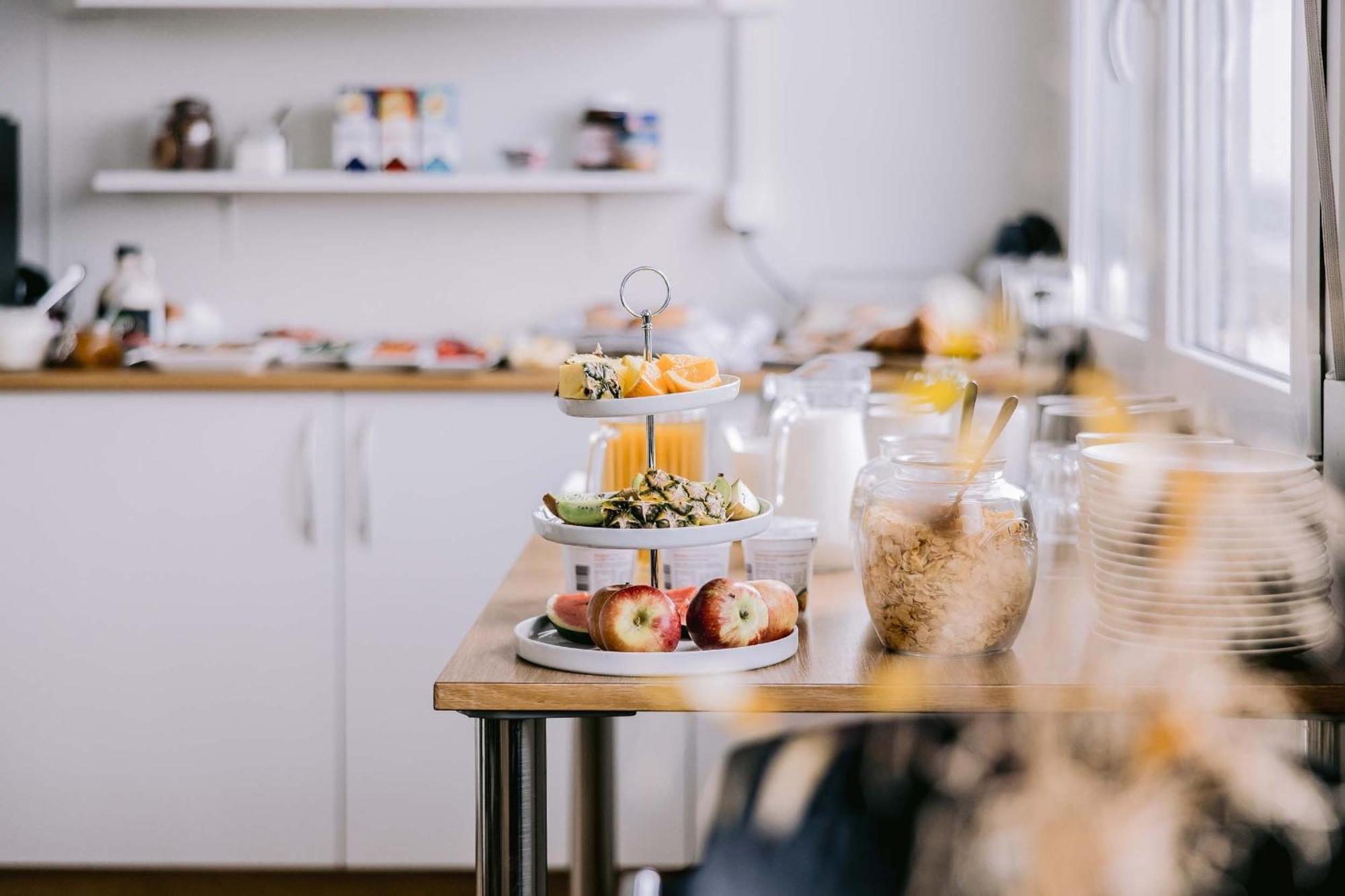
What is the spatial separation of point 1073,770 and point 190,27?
287 cm

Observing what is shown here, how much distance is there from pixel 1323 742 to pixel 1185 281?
43.3 inches

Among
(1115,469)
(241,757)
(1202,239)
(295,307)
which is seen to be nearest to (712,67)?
(295,307)

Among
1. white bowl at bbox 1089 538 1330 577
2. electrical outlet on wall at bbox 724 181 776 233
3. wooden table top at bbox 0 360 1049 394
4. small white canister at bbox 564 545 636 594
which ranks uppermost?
electrical outlet on wall at bbox 724 181 776 233

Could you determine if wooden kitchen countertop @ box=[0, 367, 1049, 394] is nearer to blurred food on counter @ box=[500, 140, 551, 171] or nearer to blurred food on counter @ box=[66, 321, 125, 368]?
blurred food on counter @ box=[66, 321, 125, 368]

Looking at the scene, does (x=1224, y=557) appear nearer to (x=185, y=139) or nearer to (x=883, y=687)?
(x=883, y=687)

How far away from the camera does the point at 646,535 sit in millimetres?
1265

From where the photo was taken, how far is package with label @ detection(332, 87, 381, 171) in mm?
3230

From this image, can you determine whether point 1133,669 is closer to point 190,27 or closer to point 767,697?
point 767,697

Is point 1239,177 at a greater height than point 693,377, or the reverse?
point 1239,177

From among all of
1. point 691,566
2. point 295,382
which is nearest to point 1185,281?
point 691,566

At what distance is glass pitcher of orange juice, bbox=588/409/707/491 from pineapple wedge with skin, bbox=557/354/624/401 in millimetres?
365

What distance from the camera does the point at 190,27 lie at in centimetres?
341

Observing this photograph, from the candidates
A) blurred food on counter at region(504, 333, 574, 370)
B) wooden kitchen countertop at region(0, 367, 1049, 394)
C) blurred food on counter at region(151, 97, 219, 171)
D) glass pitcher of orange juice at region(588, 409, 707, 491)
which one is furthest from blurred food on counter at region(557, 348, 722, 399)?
blurred food on counter at region(151, 97, 219, 171)

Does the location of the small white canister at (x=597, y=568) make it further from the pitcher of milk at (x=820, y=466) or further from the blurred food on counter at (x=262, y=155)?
the blurred food on counter at (x=262, y=155)
